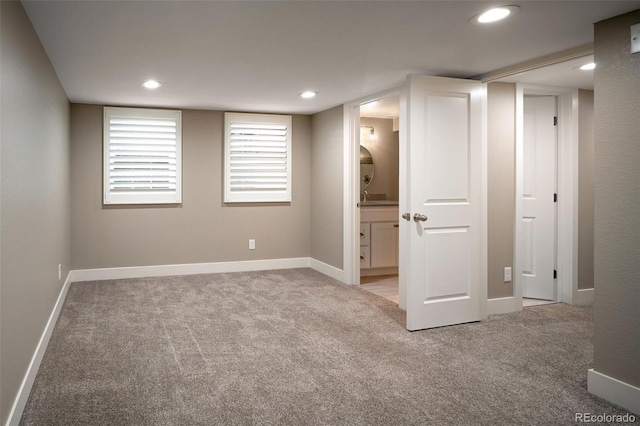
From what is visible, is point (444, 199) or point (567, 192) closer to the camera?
point (444, 199)

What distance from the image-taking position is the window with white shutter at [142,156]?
574 cm

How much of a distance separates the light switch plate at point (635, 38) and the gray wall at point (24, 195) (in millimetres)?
2987

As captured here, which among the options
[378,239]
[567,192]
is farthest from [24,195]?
[567,192]

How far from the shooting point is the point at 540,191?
4.78m

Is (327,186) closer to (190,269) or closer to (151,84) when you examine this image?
(190,269)

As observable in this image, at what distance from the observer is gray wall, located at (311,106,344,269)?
18.9 ft

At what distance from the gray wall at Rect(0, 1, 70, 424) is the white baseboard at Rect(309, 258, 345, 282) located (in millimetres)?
2978

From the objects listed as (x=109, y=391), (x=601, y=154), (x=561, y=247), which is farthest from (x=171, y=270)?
(x=601, y=154)

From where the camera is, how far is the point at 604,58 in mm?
2633

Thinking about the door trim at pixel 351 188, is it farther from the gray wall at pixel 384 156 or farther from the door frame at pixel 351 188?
the gray wall at pixel 384 156

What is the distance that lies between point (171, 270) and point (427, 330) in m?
3.53

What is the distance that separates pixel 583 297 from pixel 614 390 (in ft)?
7.72

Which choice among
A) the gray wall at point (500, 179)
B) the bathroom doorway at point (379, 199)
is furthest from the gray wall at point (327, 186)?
the gray wall at point (500, 179)

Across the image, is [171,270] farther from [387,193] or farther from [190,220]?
[387,193]
